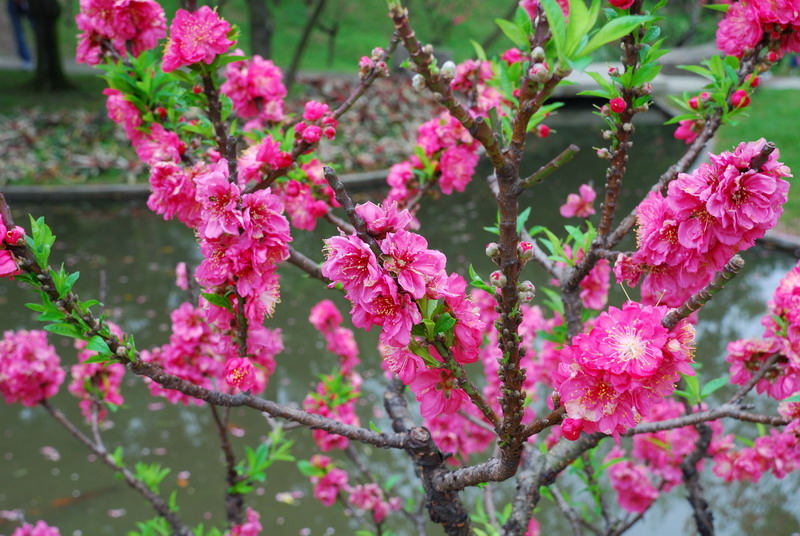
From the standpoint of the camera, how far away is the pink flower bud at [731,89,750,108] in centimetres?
157

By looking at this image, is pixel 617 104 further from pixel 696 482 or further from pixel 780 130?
pixel 780 130

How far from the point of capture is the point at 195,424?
409 centimetres

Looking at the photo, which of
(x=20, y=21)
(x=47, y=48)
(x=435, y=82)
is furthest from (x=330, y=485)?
(x=20, y=21)

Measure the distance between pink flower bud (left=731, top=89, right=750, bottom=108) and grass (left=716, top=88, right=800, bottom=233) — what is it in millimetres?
5913

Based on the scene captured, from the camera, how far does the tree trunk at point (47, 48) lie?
11648 mm

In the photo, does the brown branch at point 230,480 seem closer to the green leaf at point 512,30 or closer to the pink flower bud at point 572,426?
the pink flower bud at point 572,426

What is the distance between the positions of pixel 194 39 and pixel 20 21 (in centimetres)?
1525

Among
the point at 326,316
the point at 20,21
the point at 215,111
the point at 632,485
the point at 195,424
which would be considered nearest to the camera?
the point at 215,111

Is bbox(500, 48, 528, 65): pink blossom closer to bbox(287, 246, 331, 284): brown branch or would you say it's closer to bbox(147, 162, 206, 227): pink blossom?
bbox(287, 246, 331, 284): brown branch

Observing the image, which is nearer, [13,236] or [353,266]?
[353,266]

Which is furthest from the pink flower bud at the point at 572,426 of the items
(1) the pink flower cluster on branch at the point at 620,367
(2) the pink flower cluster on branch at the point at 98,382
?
(2) the pink flower cluster on branch at the point at 98,382

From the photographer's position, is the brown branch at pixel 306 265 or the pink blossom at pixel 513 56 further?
the pink blossom at pixel 513 56

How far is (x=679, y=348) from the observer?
930 mm

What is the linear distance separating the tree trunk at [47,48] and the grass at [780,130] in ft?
36.9
